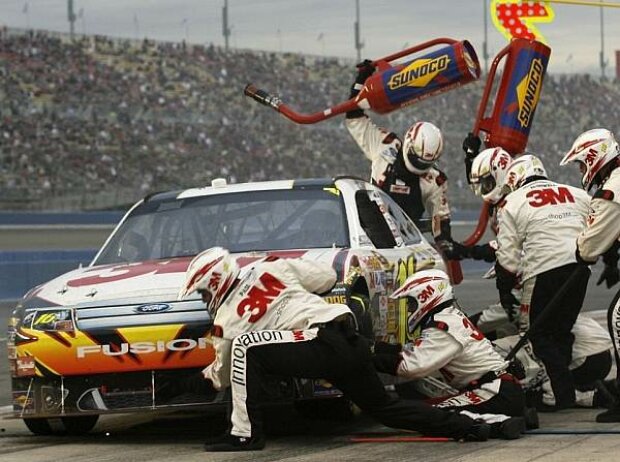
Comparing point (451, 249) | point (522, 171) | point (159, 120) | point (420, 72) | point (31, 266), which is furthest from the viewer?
point (159, 120)

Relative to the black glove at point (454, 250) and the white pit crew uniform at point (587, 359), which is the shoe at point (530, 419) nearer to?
the white pit crew uniform at point (587, 359)

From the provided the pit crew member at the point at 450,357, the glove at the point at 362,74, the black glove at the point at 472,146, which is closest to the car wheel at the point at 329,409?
the pit crew member at the point at 450,357

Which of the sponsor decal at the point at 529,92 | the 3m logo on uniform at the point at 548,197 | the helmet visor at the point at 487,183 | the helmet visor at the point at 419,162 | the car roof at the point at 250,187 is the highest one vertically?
the sponsor decal at the point at 529,92

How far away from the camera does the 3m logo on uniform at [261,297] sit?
23.4 feet

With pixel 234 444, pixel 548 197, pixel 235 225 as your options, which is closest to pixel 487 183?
pixel 548 197

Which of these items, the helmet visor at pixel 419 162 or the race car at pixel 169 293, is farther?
the helmet visor at pixel 419 162

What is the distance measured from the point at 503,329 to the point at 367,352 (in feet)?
10.3

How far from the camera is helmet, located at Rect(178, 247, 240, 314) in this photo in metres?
7.01

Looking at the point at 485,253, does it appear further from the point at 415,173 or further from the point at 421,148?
the point at 415,173

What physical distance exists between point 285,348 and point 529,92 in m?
5.71

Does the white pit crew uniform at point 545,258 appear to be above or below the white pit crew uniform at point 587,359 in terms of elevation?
above

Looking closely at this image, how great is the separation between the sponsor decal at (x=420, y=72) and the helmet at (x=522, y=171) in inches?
111

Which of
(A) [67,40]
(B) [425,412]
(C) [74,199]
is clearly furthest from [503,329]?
(A) [67,40]

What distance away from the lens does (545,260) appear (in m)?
8.93
